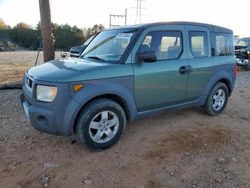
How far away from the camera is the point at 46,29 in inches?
278

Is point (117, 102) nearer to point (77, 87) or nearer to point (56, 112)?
point (77, 87)

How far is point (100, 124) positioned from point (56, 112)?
2.24ft

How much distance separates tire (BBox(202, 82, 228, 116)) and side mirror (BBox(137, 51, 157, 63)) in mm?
1928

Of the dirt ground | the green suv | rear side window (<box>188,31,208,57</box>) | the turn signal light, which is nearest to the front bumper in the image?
the green suv

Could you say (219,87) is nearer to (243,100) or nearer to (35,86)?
(243,100)

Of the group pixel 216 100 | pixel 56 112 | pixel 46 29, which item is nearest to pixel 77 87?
pixel 56 112

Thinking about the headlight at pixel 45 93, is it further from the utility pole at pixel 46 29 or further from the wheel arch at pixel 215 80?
the utility pole at pixel 46 29

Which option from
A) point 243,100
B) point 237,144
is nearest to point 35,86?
point 237,144

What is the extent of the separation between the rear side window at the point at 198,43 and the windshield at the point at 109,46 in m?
1.24

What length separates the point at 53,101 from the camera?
11.2 ft

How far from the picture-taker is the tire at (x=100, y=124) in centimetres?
360

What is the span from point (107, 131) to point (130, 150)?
442 mm

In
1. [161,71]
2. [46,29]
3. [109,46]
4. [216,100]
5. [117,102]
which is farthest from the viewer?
[46,29]

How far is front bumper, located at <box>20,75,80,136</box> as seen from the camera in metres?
3.38
